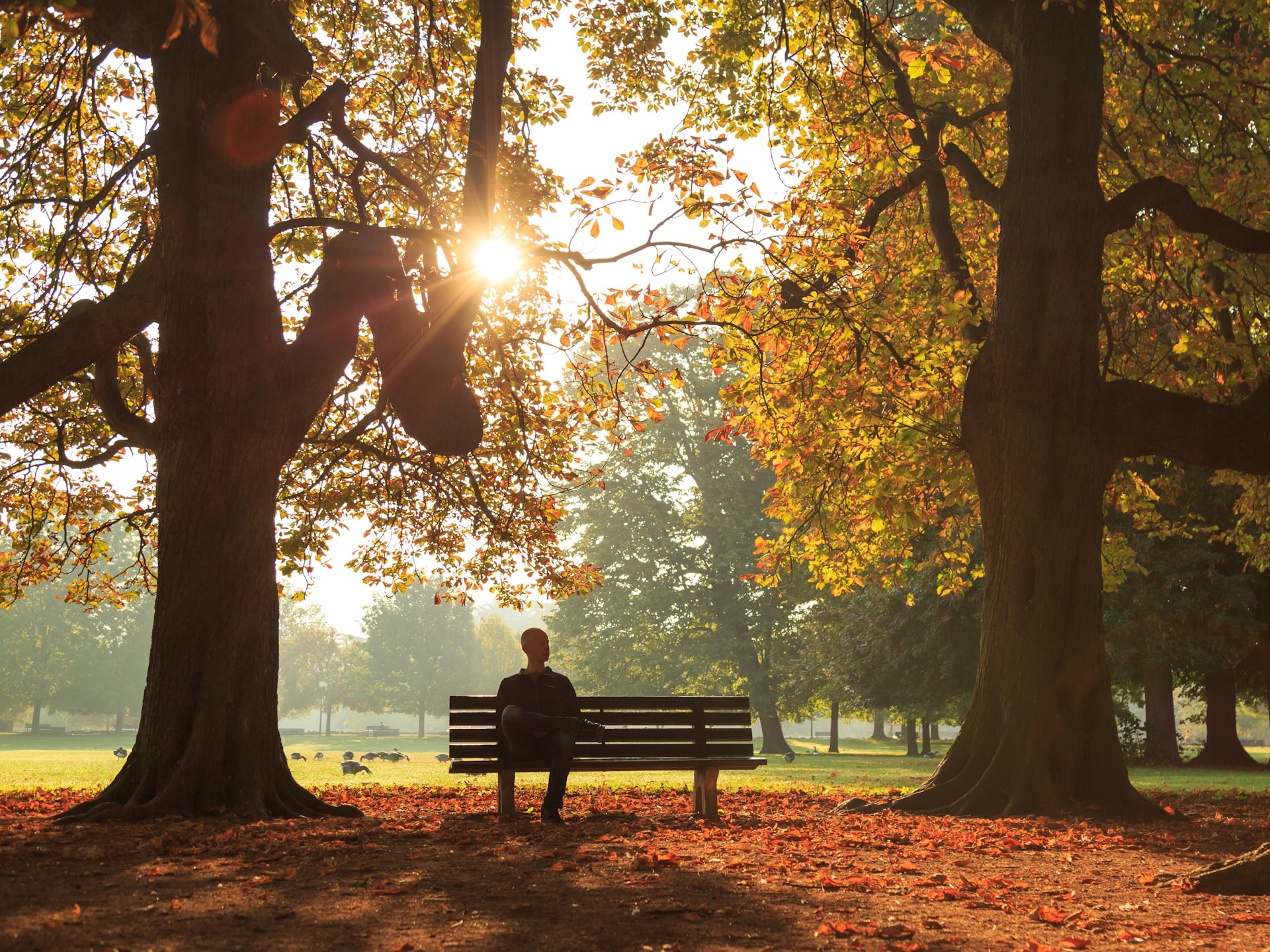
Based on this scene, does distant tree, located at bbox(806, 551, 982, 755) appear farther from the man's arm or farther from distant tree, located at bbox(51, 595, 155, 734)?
distant tree, located at bbox(51, 595, 155, 734)

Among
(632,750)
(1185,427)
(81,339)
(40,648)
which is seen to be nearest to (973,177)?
(1185,427)

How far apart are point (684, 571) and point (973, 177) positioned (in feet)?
91.2

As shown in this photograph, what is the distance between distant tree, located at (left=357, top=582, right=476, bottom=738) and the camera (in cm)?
6994

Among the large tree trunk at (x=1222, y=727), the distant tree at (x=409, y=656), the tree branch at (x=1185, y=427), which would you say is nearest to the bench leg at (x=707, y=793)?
the tree branch at (x=1185, y=427)

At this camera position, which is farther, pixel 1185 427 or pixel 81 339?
pixel 1185 427

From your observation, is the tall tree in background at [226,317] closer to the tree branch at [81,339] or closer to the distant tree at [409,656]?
the tree branch at [81,339]

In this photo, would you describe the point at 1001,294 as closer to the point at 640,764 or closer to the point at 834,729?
the point at 640,764

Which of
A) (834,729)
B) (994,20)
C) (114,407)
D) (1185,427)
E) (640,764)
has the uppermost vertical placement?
(994,20)

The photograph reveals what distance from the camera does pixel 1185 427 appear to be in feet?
32.4

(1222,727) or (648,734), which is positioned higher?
(648,734)

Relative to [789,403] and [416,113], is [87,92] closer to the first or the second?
[416,113]

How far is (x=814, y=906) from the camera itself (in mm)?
4680

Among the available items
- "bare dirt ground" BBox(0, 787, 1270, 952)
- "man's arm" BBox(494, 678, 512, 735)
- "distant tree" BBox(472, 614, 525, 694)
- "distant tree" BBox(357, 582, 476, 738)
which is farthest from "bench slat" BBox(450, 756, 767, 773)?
"distant tree" BBox(472, 614, 525, 694)

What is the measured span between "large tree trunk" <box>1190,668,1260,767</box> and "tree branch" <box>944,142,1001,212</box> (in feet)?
56.2
